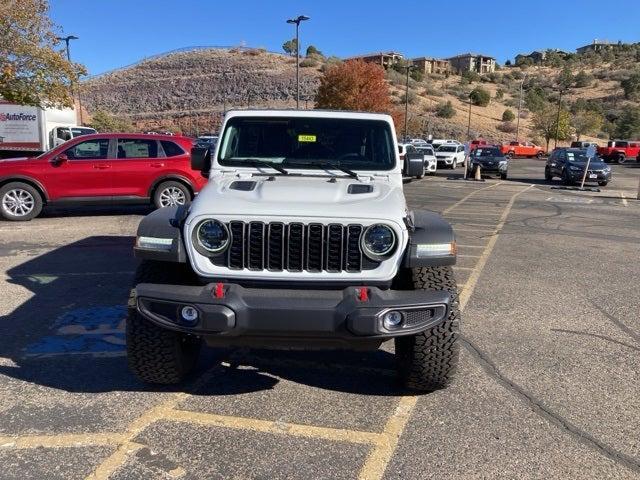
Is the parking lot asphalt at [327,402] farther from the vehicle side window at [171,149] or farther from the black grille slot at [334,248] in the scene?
the vehicle side window at [171,149]

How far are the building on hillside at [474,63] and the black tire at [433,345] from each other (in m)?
145

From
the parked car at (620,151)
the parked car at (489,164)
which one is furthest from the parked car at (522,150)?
the parked car at (489,164)

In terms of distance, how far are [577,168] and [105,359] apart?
22280 mm

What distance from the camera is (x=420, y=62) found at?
425 feet

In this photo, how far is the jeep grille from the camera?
3.38 metres

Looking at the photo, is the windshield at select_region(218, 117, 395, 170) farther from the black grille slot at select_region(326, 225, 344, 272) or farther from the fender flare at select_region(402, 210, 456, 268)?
the black grille slot at select_region(326, 225, 344, 272)

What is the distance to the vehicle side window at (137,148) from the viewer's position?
1116 centimetres

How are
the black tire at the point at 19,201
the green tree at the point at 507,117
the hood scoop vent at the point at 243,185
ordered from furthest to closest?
the green tree at the point at 507,117 < the black tire at the point at 19,201 < the hood scoop vent at the point at 243,185

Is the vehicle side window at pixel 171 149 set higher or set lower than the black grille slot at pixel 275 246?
higher

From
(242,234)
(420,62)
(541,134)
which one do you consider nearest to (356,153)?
(242,234)

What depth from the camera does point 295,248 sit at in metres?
3.41

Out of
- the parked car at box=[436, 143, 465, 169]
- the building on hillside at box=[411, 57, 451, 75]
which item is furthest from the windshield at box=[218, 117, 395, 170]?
the building on hillside at box=[411, 57, 451, 75]

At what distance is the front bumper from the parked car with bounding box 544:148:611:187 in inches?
863

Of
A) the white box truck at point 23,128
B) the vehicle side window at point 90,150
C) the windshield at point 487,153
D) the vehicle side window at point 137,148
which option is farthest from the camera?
the windshield at point 487,153
